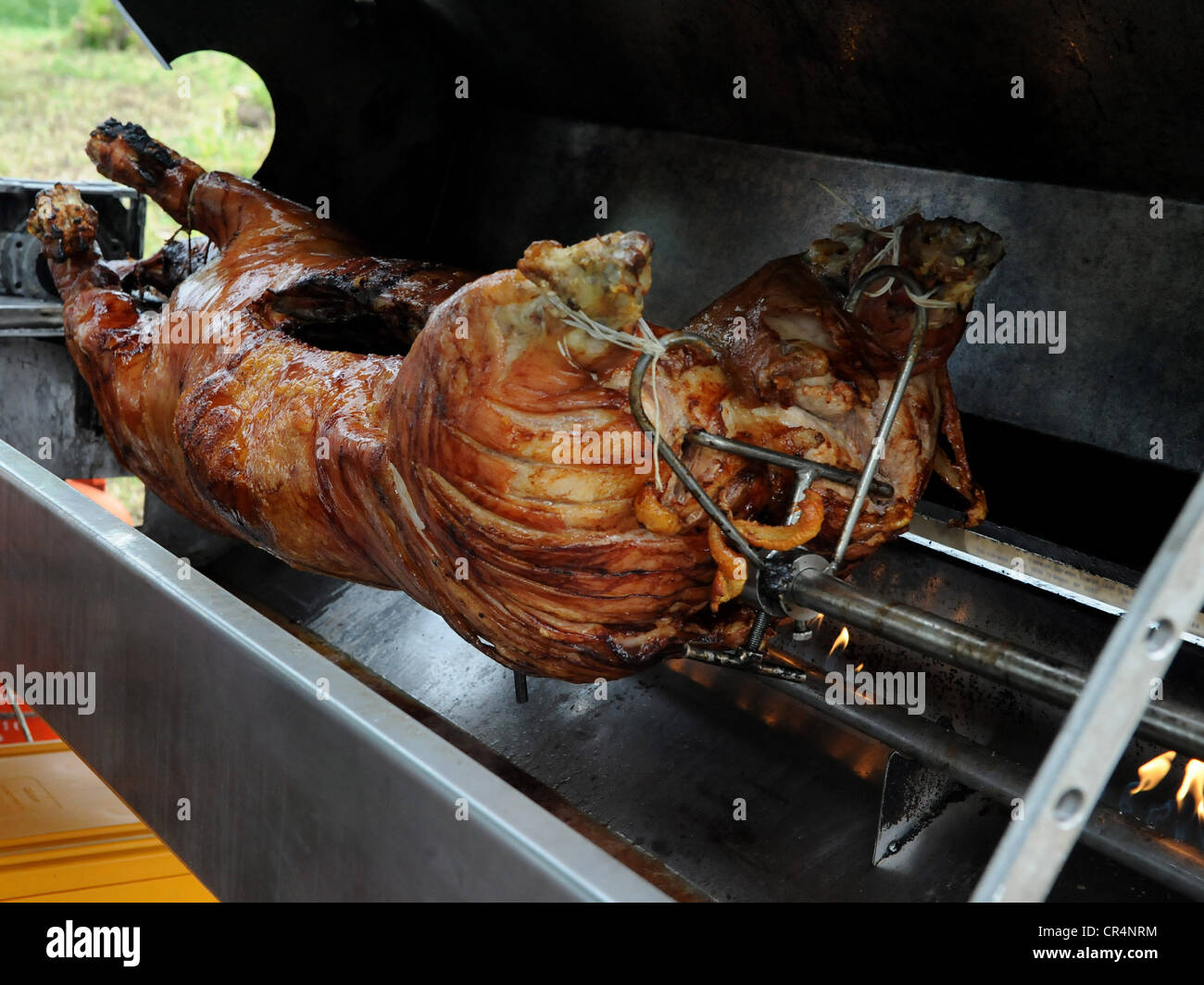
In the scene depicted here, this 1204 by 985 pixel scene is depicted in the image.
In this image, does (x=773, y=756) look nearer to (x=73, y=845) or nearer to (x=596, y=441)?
(x=596, y=441)

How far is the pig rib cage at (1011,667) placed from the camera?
0.83 m

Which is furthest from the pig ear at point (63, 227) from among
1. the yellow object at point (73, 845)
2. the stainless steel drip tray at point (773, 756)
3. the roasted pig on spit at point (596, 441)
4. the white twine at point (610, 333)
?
the white twine at point (610, 333)

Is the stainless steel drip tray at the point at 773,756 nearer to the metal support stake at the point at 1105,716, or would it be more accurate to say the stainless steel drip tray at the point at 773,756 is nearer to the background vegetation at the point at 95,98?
the metal support stake at the point at 1105,716

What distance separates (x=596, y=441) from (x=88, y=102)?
9.55m

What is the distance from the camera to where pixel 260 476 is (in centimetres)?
210

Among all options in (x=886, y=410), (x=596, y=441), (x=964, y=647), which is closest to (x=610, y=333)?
(x=596, y=441)

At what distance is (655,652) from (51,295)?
2.23 meters

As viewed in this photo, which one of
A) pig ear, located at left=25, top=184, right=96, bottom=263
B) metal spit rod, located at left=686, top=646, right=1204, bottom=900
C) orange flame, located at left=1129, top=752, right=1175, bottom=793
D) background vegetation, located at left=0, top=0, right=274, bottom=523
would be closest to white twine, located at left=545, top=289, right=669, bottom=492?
metal spit rod, located at left=686, top=646, right=1204, bottom=900

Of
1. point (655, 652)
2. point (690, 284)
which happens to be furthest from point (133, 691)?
point (690, 284)

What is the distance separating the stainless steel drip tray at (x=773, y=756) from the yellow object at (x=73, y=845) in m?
0.73

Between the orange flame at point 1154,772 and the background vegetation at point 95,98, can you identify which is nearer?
the orange flame at point 1154,772

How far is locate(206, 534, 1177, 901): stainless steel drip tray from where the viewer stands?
1909 millimetres

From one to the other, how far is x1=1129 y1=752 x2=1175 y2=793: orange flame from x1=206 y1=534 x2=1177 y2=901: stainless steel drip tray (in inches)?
5.8

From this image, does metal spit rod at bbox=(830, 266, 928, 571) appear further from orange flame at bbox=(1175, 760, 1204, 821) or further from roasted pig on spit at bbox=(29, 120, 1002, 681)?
orange flame at bbox=(1175, 760, 1204, 821)
